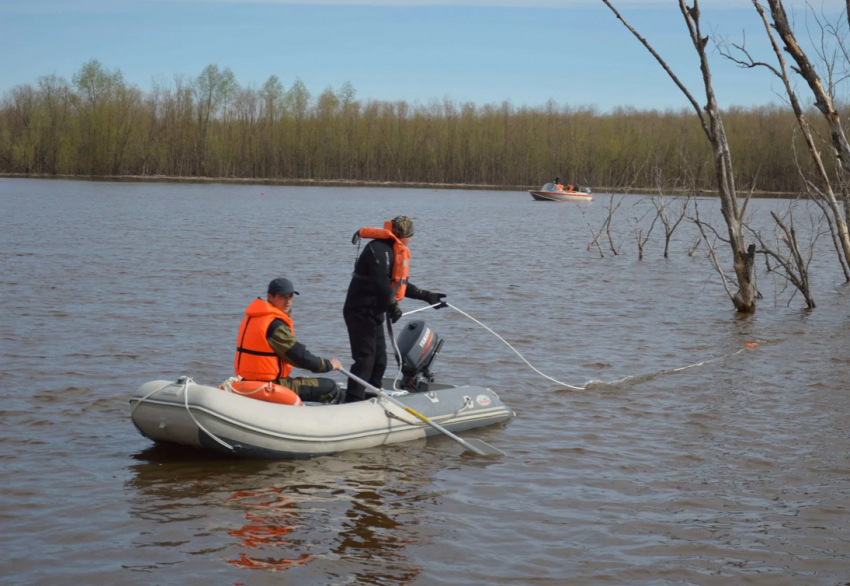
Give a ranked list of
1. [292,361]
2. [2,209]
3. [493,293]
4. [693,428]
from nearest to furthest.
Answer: [292,361] < [693,428] < [493,293] < [2,209]

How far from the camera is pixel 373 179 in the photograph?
88938 mm

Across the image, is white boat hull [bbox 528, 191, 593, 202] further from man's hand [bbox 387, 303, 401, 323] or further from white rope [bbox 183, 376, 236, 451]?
white rope [bbox 183, 376, 236, 451]

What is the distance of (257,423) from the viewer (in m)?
6.89

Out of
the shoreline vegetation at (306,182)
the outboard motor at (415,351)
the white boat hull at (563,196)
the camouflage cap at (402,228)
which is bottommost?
the outboard motor at (415,351)

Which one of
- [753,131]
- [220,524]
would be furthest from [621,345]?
[753,131]

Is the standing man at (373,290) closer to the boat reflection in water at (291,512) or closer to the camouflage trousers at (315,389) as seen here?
the camouflage trousers at (315,389)

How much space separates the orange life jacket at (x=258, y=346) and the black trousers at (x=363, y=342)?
0.83 meters

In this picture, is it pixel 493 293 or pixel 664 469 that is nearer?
pixel 664 469

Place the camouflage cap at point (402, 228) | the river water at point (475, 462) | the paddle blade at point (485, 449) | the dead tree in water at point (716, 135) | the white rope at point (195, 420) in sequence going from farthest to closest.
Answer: the dead tree in water at point (716, 135) < the camouflage cap at point (402, 228) < the paddle blade at point (485, 449) < the white rope at point (195, 420) < the river water at point (475, 462)

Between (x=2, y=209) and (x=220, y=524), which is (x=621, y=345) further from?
(x=2, y=209)

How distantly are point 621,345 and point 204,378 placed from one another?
645cm

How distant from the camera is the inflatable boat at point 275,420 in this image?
22.2 ft

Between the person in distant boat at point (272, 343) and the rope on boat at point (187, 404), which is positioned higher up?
the person in distant boat at point (272, 343)

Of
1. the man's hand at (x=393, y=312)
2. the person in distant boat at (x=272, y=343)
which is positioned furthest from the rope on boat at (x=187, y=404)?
the man's hand at (x=393, y=312)
